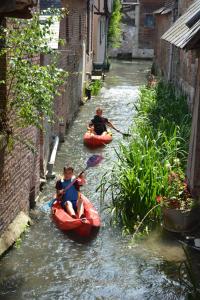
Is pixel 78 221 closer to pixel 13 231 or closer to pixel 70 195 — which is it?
pixel 70 195

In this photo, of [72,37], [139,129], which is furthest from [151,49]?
[139,129]

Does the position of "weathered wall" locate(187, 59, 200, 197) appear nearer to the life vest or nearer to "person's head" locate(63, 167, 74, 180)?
the life vest

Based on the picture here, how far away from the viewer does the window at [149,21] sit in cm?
4022

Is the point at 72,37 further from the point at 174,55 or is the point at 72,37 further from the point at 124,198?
the point at 124,198

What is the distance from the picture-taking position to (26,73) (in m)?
6.80

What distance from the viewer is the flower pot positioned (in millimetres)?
8234

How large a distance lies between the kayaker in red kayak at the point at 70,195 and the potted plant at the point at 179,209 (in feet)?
5.27

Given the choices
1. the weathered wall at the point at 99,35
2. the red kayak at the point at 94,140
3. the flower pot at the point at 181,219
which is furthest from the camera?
the weathered wall at the point at 99,35

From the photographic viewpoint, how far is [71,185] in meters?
9.48

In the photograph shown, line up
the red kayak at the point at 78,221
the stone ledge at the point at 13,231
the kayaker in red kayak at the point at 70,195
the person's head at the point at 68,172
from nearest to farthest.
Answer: the stone ledge at the point at 13,231 → the red kayak at the point at 78,221 → the kayaker in red kayak at the point at 70,195 → the person's head at the point at 68,172

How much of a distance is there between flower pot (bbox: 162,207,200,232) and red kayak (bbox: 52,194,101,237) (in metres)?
1.31

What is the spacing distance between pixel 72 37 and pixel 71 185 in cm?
847

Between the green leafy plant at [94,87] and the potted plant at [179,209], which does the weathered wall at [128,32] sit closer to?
the green leafy plant at [94,87]

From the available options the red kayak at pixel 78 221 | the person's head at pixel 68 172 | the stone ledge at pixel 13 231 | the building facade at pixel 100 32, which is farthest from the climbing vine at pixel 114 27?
the stone ledge at pixel 13 231
